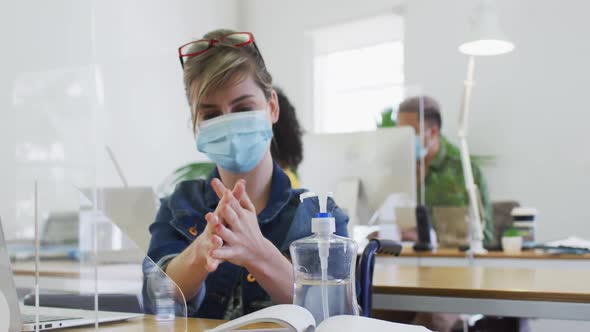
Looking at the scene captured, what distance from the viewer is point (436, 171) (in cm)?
348

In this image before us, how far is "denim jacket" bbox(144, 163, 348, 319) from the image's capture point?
1.17 metres

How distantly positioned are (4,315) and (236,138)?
574 millimetres

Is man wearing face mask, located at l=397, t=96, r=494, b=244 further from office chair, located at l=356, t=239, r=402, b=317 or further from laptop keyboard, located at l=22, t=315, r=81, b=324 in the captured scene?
laptop keyboard, located at l=22, t=315, r=81, b=324

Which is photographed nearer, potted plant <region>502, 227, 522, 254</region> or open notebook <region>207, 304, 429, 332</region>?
open notebook <region>207, 304, 429, 332</region>

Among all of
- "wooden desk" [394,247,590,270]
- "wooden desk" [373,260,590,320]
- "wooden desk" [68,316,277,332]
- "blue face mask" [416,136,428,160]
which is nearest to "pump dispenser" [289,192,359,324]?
"wooden desk" [68,316,277,332]

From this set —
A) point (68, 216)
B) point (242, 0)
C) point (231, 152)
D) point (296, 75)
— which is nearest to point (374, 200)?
point (231, 152)

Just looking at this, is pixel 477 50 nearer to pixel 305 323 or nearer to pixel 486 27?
pixel 486 27

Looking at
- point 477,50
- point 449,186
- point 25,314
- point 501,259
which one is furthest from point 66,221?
point 449,186

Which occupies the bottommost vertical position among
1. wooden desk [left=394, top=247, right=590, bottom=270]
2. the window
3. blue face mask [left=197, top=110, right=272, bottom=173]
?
wooden desk [left=394, top=247, right=590, bottom=270]

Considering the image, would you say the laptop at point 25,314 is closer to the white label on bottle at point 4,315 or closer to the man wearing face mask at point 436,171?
the white label on bottle at point 4,315

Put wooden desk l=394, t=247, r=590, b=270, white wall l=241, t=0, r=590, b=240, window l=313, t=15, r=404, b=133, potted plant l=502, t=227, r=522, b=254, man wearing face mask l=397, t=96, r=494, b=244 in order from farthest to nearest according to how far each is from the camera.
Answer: window l=313, t=15, r=404, b=133 < white wall l=241, t=0, r=590, b=240 < man wearing face mask l=397, t=96, r=494, b=244 < potted plant l=502, t=227, r=522, b=254 < wooden desk l=394, t=247, r=590, b=270

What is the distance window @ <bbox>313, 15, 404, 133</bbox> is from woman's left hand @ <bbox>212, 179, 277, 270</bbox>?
3385mm

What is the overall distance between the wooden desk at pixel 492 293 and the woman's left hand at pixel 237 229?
585mm

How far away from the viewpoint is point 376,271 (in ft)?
6.18
